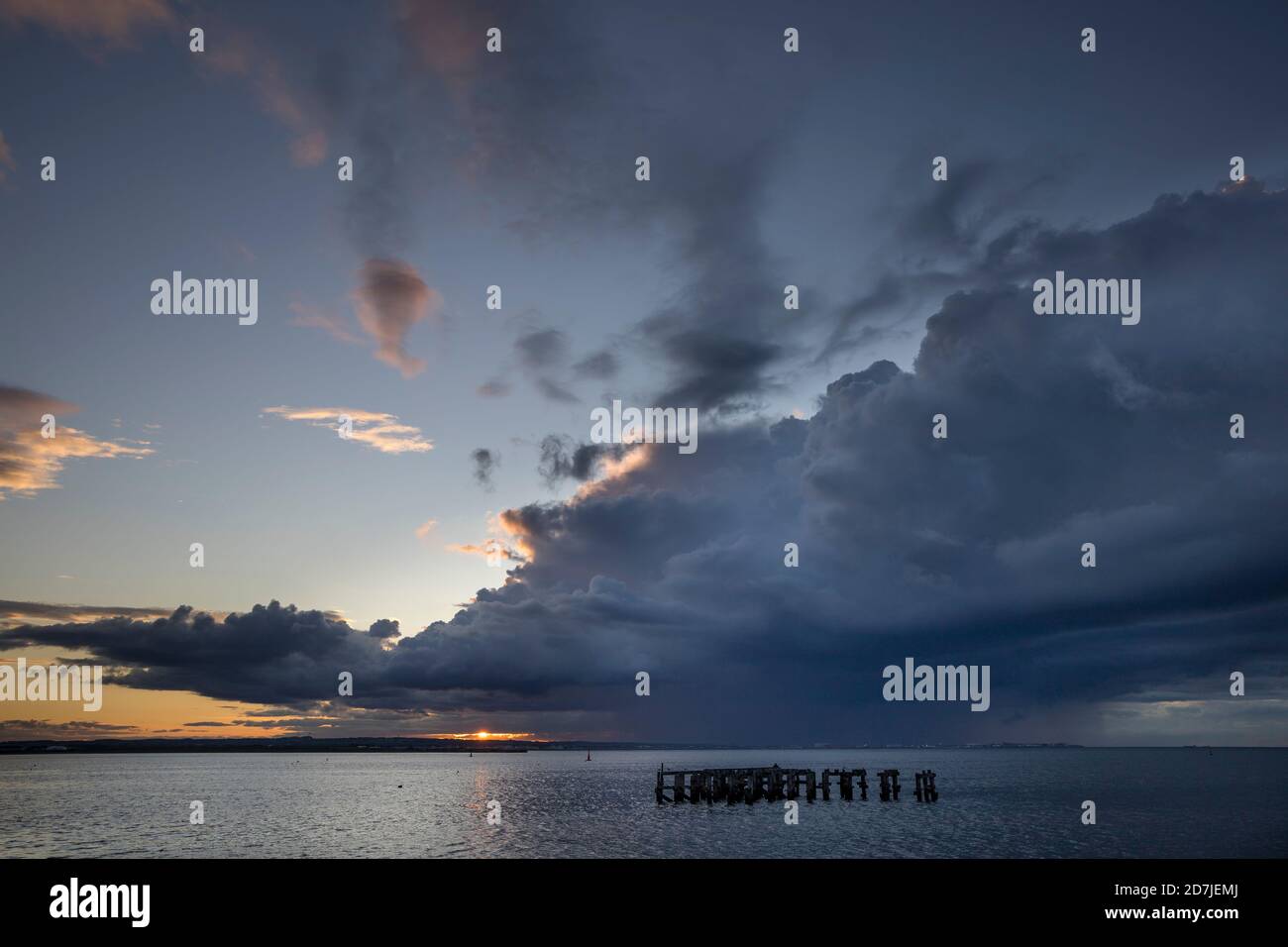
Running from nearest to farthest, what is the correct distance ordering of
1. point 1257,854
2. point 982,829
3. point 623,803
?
1. point 1257,854
2. point 982,829
3. point 623,803

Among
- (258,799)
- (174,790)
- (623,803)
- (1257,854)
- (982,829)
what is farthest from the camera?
(174,790)

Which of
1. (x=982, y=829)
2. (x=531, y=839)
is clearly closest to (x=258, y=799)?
(x=531, y=839)

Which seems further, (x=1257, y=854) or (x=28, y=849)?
(x=28, y=849)

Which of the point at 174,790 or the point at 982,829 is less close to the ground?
the point at 982,829
